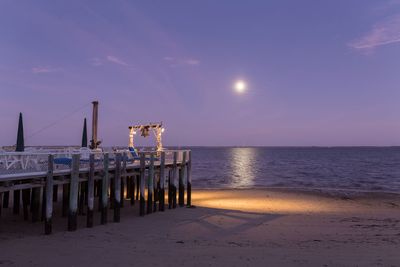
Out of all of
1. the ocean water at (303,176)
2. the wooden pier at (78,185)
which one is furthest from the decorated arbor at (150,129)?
the ocean water at (303,176)

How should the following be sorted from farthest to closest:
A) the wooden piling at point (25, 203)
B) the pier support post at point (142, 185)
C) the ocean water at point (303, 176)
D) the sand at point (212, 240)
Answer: the ocean water at point (303, 176)
the pier support post at point (142, 185)
the wooden piling at point (25, 203)
the sand at point (212, 240)

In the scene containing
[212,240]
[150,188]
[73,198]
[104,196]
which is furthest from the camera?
[150,188]

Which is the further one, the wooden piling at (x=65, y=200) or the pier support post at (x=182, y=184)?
the pier support post at (x=182, y=184)

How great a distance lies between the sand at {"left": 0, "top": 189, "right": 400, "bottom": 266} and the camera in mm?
10117

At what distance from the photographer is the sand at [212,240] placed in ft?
33.2

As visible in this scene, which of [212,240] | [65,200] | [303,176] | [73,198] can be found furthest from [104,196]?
[303,176]

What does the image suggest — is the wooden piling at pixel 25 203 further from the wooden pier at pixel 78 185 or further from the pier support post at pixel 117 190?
the pier support post at pixel 117 190

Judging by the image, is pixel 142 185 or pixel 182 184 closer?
pixel 142 185

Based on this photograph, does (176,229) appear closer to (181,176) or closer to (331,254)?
(331,254)

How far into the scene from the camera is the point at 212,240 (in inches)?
506

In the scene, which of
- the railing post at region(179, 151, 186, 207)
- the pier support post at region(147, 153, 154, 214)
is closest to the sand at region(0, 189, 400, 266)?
the pier support post at region(147, 153, 154, 214)

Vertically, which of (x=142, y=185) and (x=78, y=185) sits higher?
(x=78, y=185)

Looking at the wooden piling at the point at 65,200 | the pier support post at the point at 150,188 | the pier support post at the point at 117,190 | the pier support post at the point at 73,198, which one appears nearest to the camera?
the pier support post at the point at 73,198

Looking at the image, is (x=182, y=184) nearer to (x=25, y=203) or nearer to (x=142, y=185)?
(x=142, y=185)
